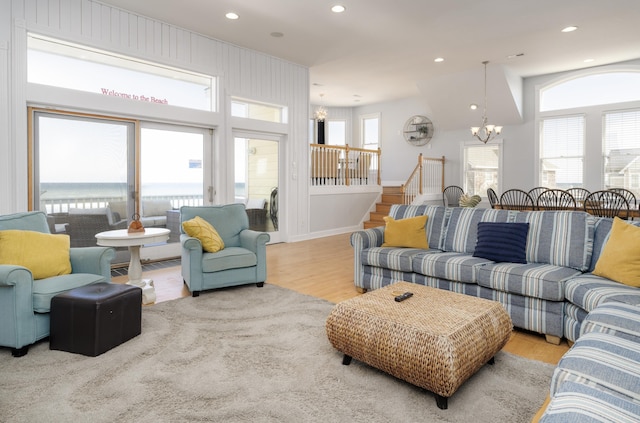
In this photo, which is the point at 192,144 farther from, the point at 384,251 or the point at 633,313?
the point at 633,313

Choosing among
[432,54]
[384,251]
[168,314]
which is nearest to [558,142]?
[432,54]

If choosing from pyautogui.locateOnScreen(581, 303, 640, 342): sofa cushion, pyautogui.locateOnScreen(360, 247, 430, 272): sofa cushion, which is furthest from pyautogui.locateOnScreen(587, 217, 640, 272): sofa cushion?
pyautogui.locateOnScreen(360, 247, 430, 272): sofa cushion

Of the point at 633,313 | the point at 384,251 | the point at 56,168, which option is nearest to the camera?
the point at 633,313

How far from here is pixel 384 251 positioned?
3916 mm

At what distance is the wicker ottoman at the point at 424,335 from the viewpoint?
6.56ft

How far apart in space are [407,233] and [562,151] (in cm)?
613

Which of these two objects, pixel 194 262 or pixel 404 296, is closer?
pixel 404 296

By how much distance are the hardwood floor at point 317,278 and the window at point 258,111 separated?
2327 millimetres

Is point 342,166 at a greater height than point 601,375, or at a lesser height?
greater

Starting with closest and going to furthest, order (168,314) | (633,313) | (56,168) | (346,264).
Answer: (633,313), (168,314), (56,168), (346,264)

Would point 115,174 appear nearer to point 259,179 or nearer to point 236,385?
point 259,179

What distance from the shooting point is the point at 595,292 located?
2541mm

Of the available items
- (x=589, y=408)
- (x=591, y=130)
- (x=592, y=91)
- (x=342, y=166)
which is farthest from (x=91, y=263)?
(x=592, y=91)

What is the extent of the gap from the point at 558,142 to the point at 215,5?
24.0 feet
